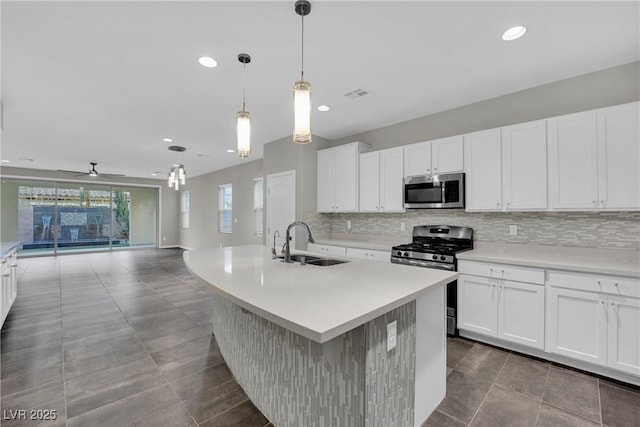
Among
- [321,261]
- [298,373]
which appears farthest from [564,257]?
[298,373]

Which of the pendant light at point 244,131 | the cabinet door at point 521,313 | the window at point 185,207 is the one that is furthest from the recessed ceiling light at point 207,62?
the window at point 185,207

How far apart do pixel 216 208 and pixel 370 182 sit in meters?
5.85

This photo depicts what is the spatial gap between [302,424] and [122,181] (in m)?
10.8

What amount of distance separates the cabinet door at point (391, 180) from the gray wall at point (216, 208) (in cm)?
372

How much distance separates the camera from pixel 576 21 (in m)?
1.97

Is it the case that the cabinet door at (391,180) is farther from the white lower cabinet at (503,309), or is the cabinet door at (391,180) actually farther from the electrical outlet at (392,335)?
the electrical outlet at (392,335)

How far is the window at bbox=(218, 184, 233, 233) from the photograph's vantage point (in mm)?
8047

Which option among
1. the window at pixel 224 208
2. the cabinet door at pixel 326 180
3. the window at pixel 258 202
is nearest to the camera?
the cabinet door at pixel 326 180

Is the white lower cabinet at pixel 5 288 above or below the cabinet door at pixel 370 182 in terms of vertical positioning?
below

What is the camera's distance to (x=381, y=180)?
157 inches

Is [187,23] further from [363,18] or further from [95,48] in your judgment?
[363,18]

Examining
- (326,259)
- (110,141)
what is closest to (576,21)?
(326,259)

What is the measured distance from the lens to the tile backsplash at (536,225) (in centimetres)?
252

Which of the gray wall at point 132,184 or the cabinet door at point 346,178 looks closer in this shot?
the cabinet door at point 346,178
